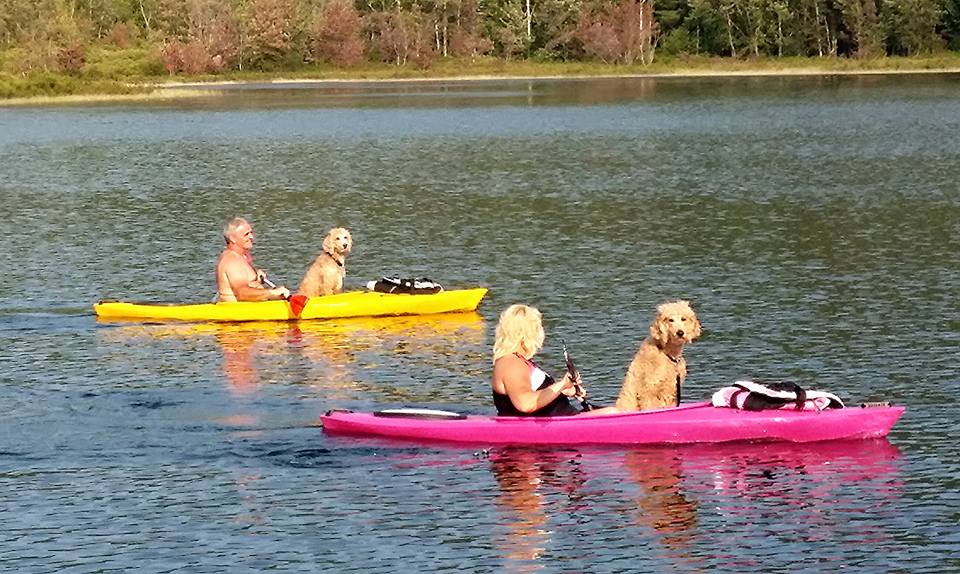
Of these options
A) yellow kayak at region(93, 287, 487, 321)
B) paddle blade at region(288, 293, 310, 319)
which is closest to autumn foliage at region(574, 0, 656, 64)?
yellow kayak at region(93, 287, 487, 321)

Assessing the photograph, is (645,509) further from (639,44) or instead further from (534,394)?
(639,44)

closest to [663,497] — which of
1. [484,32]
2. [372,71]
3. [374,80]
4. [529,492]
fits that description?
[529,492]

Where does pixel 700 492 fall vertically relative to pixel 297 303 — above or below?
below

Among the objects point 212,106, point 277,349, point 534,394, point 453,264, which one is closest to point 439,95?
point 212,106

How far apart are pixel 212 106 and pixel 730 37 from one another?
47.6 meters

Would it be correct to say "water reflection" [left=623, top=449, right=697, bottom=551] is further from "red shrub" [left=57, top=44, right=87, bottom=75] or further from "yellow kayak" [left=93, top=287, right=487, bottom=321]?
"red shrub" [left=57, top=44, right=87, bottom=75]

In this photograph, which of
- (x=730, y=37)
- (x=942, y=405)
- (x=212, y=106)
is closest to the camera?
(x=942, y=405)

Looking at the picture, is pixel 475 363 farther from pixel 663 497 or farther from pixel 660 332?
pixel 663 497

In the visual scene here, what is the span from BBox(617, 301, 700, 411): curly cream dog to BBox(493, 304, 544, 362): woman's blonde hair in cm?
100

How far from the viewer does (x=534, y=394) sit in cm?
1560

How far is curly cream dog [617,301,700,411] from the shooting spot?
15.0 metres

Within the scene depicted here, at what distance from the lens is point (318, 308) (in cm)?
2344

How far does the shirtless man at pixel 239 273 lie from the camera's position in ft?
75.3

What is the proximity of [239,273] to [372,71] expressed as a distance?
114811mm
